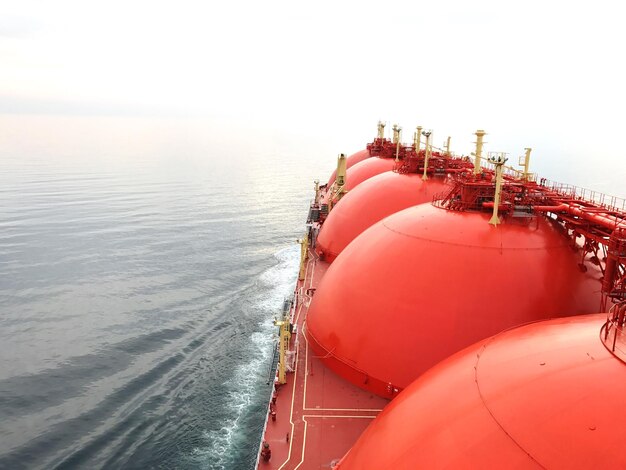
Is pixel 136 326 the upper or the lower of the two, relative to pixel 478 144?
lower

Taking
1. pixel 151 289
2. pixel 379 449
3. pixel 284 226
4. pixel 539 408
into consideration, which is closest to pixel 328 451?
pixel 379 449

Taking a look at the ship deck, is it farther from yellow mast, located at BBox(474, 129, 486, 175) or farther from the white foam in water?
yellow mast, located at BBox(474, 129, 486, 175)

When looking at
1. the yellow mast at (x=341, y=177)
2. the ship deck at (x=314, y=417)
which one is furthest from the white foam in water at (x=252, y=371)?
the yellow mast at (x=341, y=177)

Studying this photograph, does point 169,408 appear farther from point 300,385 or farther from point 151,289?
point 151,289

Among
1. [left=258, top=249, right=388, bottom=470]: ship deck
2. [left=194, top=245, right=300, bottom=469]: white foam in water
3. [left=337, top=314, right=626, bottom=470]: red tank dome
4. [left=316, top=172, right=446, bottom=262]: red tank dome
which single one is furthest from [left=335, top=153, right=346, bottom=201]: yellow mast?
[left=337, top=314, right=626, bottom=470]: red tank dome

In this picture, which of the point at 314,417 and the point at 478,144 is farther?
the point at 478,144

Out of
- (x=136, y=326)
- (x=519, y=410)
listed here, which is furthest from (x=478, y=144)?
(x=136, y=326)

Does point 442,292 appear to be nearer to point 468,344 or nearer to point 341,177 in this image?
point 468,344
